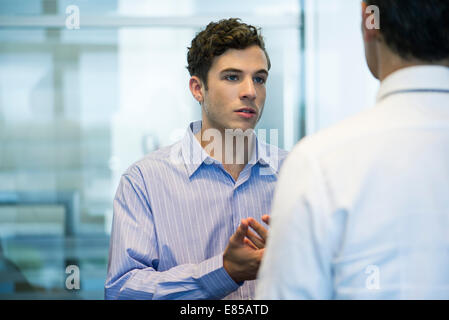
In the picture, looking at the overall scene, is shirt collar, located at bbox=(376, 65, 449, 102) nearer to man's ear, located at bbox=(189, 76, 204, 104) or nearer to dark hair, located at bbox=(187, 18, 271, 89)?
dark hair, located at bbox=(187, 18, 271, 89)

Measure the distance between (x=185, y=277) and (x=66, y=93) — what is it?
8.33 ft

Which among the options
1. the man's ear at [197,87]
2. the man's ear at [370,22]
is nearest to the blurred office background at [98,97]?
the man's ear at [197,87]

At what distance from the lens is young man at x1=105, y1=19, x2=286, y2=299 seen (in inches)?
58.2

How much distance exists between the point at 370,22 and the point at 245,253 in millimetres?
689

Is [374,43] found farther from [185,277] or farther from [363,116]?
[185,277]

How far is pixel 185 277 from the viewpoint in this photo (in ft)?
4.81

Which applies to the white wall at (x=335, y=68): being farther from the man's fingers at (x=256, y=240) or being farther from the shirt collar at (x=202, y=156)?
the man's fingers at (x=256, y=240)

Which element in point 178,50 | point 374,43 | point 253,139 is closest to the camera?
point 374,43

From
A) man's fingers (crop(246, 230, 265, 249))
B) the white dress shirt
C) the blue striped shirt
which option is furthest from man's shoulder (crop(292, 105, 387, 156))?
the blue striped shirt

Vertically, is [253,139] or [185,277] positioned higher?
[253,139]
